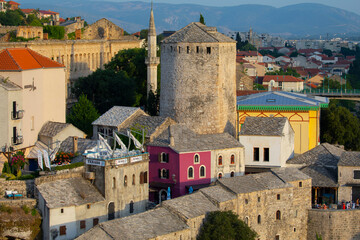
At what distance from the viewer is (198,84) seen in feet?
157

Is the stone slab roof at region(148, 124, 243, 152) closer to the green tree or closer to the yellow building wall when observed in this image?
the yellow building wall

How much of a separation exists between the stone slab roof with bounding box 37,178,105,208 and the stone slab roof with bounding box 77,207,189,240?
2.74 metres

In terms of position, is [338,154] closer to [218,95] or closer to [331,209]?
[331,209]

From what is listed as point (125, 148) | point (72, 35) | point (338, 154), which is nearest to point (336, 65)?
point (72, 35)

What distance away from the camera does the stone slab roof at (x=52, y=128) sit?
151 ft

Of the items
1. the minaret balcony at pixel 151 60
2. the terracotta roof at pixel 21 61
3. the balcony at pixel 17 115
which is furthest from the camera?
the minaret balcony at pixel 151 60

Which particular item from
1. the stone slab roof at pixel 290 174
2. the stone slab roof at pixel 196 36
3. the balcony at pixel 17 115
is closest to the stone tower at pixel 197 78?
the stone slab roof at pixel 196 36

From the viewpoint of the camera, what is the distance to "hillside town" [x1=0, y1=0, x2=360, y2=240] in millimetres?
36938

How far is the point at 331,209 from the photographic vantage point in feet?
148

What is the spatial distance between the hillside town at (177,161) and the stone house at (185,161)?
0.07 metres

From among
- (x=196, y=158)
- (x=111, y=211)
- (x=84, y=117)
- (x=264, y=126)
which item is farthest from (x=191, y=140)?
(x=84, y=117)

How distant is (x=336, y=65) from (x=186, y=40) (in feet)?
420

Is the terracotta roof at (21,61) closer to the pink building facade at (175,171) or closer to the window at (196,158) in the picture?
the pink building facade at (175,171)

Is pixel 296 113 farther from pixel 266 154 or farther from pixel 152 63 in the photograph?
pixel 152 63
